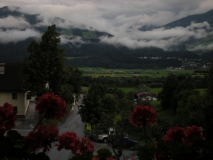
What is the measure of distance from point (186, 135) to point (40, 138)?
1867 mm

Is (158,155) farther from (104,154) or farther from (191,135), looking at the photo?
(104,154)

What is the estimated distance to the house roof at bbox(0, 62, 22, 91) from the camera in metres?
29.3

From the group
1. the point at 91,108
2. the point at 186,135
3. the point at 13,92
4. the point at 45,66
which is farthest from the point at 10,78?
the point at 186,135

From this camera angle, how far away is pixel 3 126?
3246mm

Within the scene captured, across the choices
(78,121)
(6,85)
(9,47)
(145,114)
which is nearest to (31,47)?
(6,85)

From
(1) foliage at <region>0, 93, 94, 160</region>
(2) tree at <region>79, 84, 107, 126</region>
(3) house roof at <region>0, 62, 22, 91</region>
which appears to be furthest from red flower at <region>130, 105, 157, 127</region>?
(3) house roof at <region>0, 62, 22, 91</region>

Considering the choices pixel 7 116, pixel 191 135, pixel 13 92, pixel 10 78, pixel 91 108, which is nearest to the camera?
pixel 7 116

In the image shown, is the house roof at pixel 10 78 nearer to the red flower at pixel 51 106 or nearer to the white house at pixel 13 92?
the white house at pixel 13 92

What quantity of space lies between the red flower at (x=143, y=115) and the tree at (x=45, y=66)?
21.6 meters

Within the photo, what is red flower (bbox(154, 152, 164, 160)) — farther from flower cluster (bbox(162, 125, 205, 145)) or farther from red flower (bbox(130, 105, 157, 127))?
red flower (bbox(130, 105, 157, 127))

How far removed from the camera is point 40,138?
11.1 ft

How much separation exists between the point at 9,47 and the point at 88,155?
152 metres

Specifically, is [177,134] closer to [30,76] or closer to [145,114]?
[145,114]

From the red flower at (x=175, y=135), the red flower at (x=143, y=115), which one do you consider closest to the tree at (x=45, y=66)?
the red flower at (x=143, y=115)
